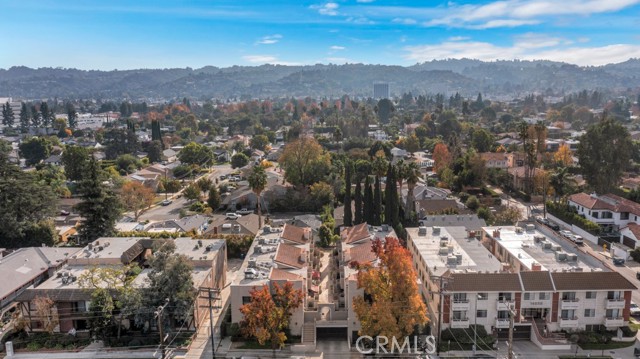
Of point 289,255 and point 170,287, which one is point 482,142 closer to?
point 289,255

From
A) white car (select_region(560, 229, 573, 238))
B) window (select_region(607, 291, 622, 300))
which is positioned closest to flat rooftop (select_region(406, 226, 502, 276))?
window (select_region(607, 291, 622, 300))

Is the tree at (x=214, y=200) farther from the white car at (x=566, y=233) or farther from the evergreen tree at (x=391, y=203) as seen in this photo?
the white car at (x=566, y=233)

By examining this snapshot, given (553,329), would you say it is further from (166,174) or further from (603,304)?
(166,174)

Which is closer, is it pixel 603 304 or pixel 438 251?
pixel 603 304

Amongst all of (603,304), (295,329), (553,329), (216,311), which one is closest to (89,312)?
(216,311)

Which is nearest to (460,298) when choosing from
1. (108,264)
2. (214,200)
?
(108,264)

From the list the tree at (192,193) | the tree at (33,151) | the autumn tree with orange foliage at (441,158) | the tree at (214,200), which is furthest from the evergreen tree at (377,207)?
the tree at (33,151)
